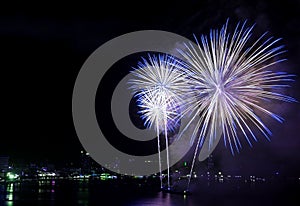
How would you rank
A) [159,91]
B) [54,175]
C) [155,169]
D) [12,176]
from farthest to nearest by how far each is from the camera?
[54,175]
[155,169]
[12,176]
[159,91]

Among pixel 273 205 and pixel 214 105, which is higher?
pixel 214 105

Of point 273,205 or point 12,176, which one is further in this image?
point 12,176

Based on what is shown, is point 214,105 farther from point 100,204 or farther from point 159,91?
point 100,204

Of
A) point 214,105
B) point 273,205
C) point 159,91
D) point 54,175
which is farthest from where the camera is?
point 54,175

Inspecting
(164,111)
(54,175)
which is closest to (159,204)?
(164,111)

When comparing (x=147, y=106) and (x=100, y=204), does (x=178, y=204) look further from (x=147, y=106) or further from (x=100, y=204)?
(x=147, y=106)

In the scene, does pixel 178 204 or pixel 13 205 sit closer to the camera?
pixel 13 205

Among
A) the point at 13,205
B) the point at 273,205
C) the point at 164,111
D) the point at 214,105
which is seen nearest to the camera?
the point at 214,105

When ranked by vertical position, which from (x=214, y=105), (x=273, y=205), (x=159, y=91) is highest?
(x=159, y=91)

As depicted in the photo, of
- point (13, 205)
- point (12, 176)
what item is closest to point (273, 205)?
point (13, 205)
